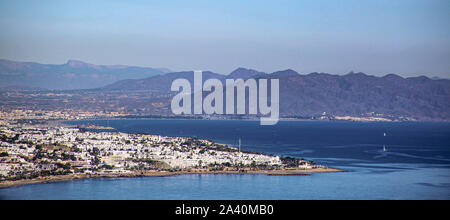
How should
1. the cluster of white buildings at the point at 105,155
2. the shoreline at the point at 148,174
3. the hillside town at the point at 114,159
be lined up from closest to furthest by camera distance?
the shoreline at the point at 148,174, the hillside town at the point at 114,159, the cluster of white buildings at the point at 105,155

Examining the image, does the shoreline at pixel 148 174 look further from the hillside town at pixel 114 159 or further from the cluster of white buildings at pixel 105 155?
the cluster of white buildings at pixel 105 155

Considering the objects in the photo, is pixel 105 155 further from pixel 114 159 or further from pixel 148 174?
pixel 148 174

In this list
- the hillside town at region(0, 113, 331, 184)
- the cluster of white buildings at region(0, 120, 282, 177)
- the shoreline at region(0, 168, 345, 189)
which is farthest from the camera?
the cluster of white buildings at region(0, 120, 282, 177)

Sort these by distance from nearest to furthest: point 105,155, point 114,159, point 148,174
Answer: point 148,174
point 114,159
point 105,155

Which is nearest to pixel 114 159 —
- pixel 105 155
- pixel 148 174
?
pixel 105 155

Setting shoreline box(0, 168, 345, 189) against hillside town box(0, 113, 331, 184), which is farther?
hillside town box(0, 113, 331, 184)

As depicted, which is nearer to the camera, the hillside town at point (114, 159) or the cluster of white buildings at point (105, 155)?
the hillside town at point (114, 159)

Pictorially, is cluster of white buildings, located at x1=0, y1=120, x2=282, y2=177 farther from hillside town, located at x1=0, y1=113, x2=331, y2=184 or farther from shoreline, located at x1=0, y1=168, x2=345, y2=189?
shoreline, located at x1=0, y1=168, x2=345, y2=189

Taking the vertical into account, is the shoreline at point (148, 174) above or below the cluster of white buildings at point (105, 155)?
below

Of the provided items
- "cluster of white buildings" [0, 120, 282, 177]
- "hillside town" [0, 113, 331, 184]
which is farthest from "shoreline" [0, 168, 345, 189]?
"cluster of white buildings" [0, 120, 282, 177]

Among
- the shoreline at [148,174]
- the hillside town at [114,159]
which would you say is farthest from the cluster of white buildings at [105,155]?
the shoreline at [148,174]
